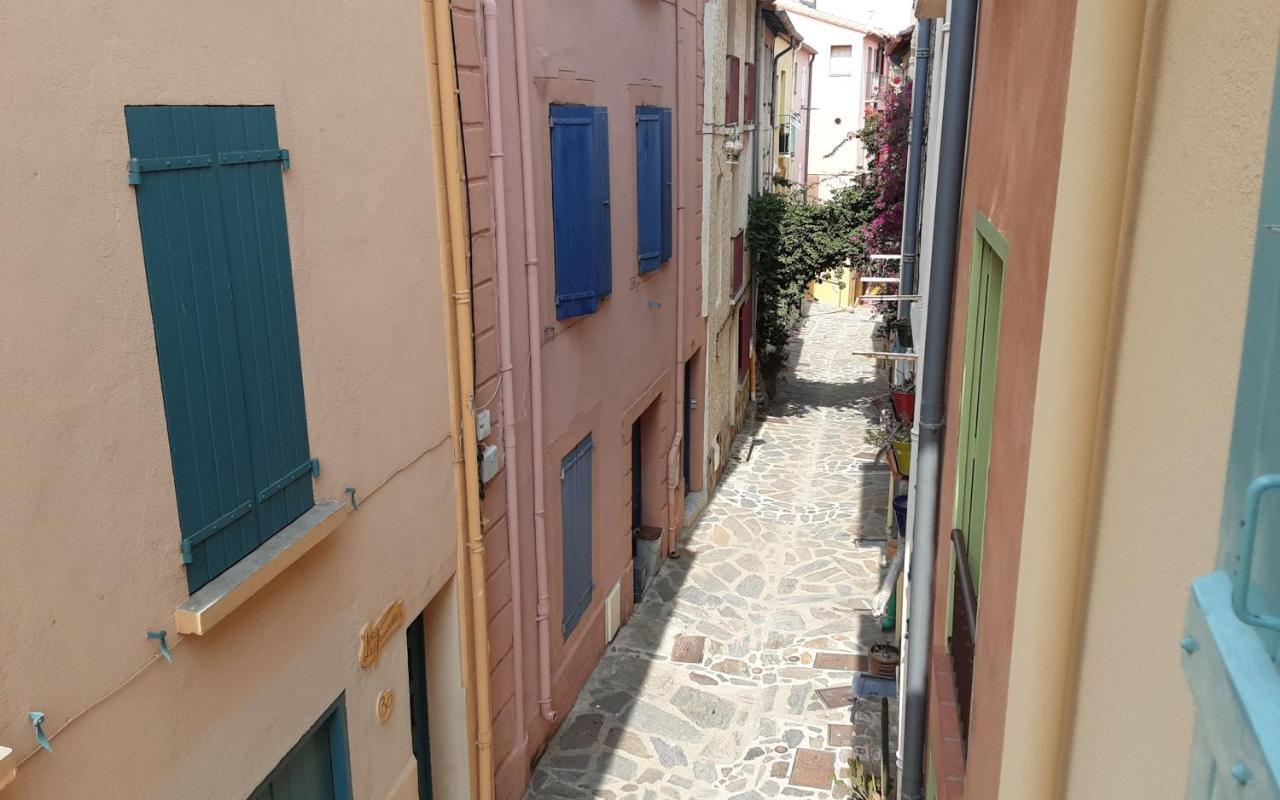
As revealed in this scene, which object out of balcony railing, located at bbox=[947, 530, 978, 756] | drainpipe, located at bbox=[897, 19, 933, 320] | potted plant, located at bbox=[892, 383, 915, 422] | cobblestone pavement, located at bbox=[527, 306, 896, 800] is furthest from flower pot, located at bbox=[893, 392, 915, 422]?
balcony railing, located at bbox=[947, 530, 978, 756]

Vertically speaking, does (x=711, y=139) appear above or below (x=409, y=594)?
above

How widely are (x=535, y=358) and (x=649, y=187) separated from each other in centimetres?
351

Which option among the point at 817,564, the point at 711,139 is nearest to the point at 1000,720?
the point at 817,564

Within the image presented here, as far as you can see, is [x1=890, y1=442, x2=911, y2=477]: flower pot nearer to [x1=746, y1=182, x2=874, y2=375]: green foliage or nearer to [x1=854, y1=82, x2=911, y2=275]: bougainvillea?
[x1=854, y1=82, x2=911, y2=275]: bougainvillea

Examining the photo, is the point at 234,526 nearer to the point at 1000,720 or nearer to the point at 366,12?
the point at 366,12

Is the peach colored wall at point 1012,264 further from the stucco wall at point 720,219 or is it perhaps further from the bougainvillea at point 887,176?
the bougainvillea at point 887,176

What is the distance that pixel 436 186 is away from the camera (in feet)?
19.6

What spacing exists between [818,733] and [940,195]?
538 cm

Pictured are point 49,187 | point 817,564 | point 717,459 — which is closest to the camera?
point 49,187

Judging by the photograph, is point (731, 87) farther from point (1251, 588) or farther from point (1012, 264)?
point (1251, 588)

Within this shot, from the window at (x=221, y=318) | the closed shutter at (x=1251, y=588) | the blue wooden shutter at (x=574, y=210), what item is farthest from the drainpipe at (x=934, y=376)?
the closed shutter at (x=1251, y=588)

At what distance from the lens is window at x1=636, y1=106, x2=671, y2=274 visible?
10.3 m

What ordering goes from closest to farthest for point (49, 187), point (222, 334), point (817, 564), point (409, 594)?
point (49, 187), point (222, 334), point (409, 594), point (817, 564)

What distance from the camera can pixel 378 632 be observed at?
5.54 meters
